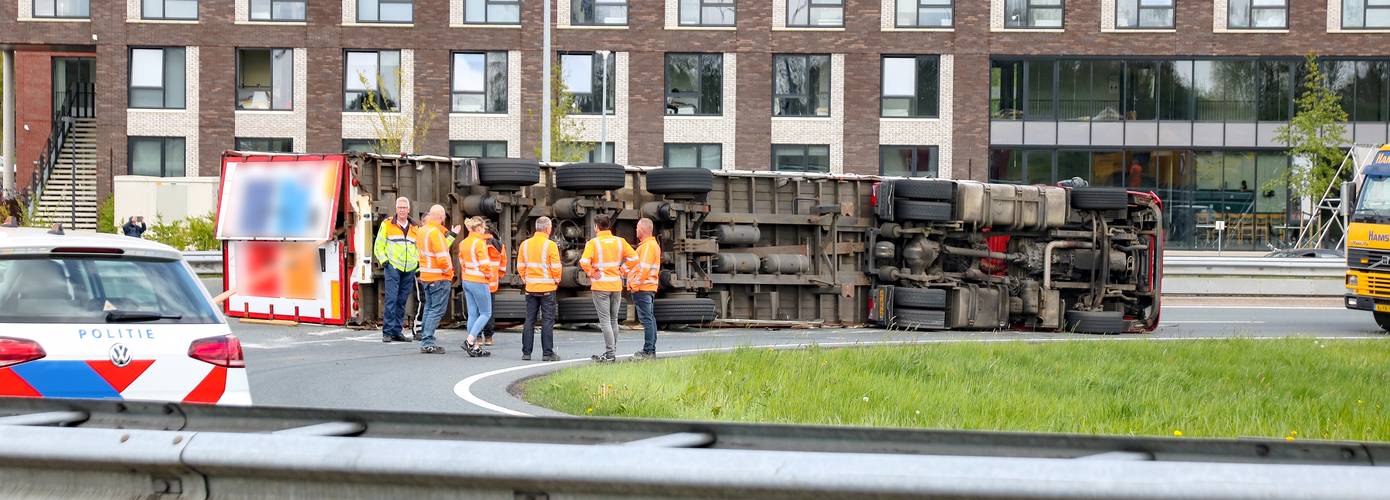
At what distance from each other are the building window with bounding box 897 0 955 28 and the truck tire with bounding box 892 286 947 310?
24.5m

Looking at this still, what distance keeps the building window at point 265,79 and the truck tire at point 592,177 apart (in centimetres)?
2678

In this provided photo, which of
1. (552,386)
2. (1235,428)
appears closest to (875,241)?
(552,386)

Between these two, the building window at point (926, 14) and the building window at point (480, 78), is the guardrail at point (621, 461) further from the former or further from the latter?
the building window at point (926, 14)

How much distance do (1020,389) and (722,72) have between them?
3247cm

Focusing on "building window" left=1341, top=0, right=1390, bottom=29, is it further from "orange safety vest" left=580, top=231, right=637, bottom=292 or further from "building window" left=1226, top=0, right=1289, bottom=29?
"orange safety vest" left=580, top=231, right=637, bottom=292

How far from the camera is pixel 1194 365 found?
51.3 ft

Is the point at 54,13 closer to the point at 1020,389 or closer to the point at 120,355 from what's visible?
the point at 1020,389

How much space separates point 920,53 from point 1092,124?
19.4 ft

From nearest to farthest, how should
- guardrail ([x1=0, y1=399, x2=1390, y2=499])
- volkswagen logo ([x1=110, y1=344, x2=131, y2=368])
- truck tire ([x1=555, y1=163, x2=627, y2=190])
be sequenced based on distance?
guardrail ([x1=0, y1=399, x2=1390, y2=499]), volkswagen logo ([x1=110, y1=344, x2=131, y2=368]), truck tire ([x1=555, y1=163, x2=627, y2=190])

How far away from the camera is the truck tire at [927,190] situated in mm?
21750

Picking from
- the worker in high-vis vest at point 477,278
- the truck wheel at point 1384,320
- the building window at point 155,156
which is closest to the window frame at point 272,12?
the building window at point 155,156

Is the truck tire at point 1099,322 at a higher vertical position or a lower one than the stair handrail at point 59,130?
lower

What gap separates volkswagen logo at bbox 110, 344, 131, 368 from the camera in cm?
747

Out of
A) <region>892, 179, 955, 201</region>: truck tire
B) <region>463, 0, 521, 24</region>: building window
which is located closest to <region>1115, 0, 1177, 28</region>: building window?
<region>463, 0, 521, 24</region>: building window
